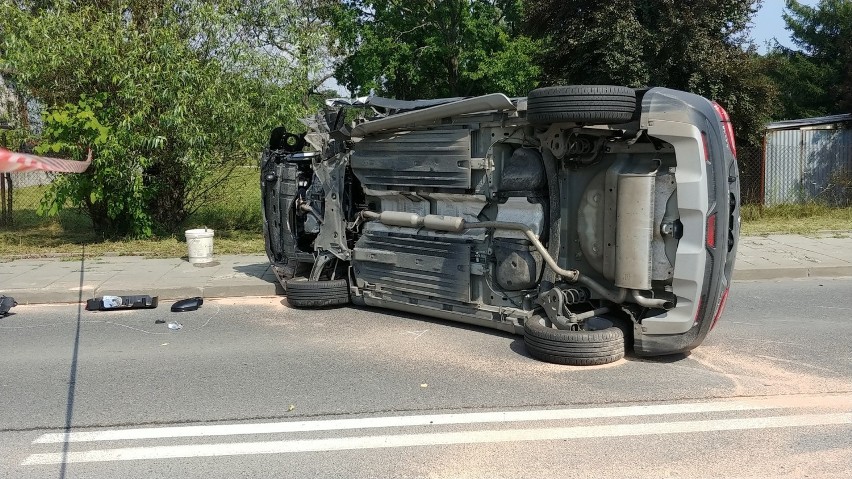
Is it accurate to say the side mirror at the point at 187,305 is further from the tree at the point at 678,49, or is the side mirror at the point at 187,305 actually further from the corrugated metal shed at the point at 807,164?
the corrugated metal shed at the point at 807,164

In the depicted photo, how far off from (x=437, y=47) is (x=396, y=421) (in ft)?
67.4

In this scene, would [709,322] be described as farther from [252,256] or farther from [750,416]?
[252,256]

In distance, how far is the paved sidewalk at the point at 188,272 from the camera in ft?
30.1

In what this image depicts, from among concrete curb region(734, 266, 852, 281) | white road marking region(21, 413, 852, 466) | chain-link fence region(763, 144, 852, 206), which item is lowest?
white road marking region(21, 413, 852, 466)

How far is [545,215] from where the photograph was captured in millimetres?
6203

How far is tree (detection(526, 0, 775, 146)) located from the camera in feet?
51.8

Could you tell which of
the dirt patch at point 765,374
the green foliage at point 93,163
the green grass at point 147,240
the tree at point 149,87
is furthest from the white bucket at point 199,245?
the dirt patch at point 765,374

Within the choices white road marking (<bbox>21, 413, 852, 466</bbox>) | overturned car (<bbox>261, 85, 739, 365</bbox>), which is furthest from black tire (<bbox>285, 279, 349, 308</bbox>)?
white road marking (<bbox>21, 413, 852, 466</bbox>)

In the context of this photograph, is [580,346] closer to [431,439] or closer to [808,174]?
[431,439]

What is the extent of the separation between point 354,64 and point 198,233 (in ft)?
49.3

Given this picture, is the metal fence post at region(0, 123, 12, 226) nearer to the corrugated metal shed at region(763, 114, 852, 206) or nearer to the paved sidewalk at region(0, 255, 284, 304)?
the paved sidewalk at region(0, 255, 284, 304)

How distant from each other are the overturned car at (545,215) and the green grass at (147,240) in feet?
17.0

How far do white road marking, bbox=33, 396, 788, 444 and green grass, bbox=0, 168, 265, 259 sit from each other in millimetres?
7649

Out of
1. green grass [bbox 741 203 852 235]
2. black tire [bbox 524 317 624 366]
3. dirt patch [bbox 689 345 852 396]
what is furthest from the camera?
green grass [bbox 741 203 852 235]
